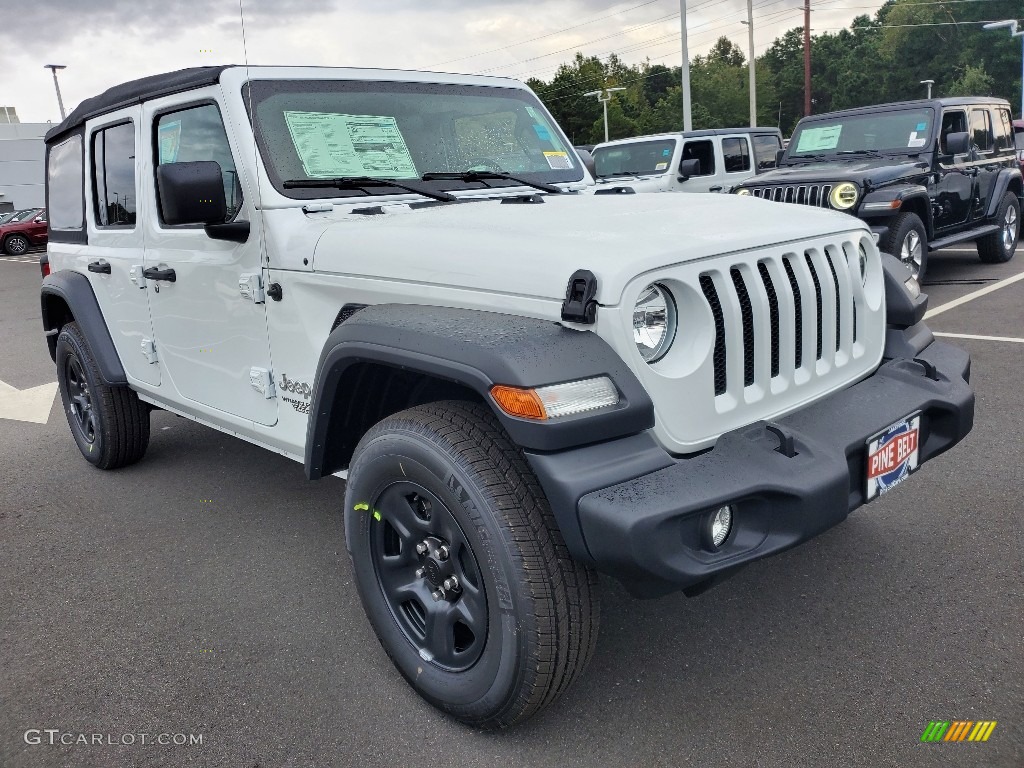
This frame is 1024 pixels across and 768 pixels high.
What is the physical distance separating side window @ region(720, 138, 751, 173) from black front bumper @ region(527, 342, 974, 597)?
12.3m

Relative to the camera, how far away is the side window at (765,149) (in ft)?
49.0

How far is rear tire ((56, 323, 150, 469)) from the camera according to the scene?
465cm

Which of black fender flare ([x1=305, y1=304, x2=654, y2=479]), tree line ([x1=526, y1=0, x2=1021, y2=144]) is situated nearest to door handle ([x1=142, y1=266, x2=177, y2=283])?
black fender flare ([x1=305, y1=304, x2=654, y2=479])

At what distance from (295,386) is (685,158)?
11.4 meters

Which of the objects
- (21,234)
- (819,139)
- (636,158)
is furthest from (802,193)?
(21,234)

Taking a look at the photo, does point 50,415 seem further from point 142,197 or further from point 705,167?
point 705,167

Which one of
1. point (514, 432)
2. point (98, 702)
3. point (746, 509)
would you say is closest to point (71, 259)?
point (98, 702)

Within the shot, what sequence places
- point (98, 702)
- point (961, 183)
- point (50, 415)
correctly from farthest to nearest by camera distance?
point (961, 183)
point (50, 415)
point (98, 702)

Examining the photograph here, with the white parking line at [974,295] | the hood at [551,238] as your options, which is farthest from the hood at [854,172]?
the hood at [551,238]

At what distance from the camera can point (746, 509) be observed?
221 centimetres

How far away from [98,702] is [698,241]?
2.33m

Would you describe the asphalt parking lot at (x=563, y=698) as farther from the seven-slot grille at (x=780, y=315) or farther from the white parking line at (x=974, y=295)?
the white parking line at (x=974, y=295)

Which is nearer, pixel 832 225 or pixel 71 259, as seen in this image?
pixel 832 225

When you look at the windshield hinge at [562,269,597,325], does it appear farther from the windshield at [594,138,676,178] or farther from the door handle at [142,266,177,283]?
the windshield at [594,138,676,178]
